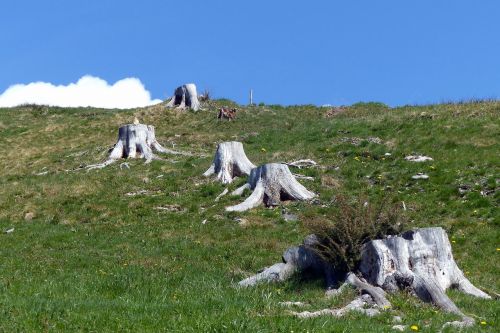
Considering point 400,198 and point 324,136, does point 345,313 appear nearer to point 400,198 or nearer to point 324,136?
point 400,198

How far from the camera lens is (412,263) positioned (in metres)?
12.7

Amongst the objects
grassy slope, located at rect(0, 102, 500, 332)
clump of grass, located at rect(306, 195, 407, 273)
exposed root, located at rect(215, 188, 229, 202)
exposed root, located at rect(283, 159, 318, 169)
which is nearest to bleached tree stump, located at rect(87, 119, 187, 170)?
grassy slope, located at rect(0, 102, 500, 332)

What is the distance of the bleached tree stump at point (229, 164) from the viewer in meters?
27.3

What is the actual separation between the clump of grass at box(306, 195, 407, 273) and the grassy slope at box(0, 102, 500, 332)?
2.57 feet

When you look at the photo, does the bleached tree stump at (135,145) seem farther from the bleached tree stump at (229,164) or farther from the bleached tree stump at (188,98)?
the bleached tree stump at (188,98)

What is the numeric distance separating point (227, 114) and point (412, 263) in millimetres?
33413

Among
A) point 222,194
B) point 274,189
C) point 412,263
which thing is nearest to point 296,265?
point 412,263

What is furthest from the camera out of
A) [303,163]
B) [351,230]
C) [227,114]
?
[227,114]

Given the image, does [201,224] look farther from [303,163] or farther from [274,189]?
[303,163]

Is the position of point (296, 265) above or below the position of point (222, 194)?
below

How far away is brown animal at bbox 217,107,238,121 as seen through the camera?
45016mm

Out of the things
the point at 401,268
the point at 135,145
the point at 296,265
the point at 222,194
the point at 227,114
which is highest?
the point at 227,114

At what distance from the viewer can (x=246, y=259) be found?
1705 centimetres

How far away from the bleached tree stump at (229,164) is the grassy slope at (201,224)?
96 cm
